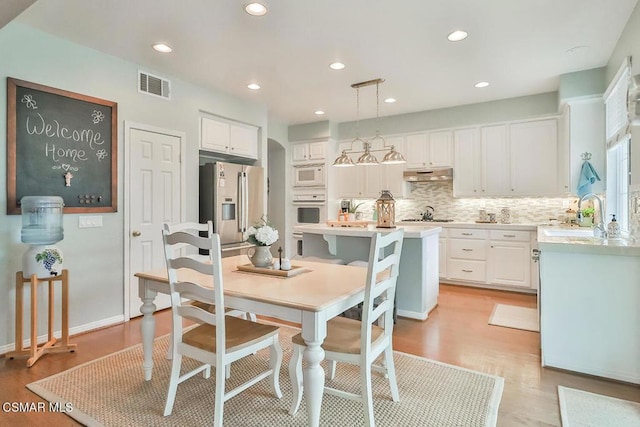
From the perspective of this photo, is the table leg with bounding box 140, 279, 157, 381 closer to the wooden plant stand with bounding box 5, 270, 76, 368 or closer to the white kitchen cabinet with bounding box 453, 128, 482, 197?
the wooden plant stand with bounding box 5, 270, 76, 368

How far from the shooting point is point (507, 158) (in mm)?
5020

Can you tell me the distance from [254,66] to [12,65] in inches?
79.4

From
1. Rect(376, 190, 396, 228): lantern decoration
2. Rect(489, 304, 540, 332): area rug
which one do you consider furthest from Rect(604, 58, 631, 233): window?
Rect(376, 190, 396, 228): lantern decoration

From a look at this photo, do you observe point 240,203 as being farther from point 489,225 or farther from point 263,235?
point 489,225

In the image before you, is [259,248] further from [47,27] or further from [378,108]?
[378,108]

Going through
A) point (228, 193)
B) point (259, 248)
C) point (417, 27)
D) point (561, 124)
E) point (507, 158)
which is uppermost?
point (417, 27)

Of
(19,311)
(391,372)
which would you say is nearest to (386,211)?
(391,372)

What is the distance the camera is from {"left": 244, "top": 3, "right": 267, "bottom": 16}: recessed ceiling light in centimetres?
256

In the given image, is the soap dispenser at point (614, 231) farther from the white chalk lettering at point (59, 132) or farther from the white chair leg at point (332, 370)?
the white chalk lettering at point (59, 132)

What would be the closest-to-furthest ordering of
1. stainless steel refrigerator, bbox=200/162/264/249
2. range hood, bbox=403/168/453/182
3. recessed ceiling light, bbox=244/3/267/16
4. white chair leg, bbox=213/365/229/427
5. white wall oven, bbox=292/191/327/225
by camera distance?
white chair leg, bbox=213/365/229/427 < recessed ceiling light, bbox=244/3/267/16 < stainless steel refrigerator, bbox=200/162/264/249 < range hood, bbox=403/168/453/182 < white wall oven, bbox=292/191/327/225

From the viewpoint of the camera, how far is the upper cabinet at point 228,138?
175 inches

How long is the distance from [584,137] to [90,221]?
207 inches

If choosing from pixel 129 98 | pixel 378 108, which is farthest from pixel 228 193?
pixel 378 108

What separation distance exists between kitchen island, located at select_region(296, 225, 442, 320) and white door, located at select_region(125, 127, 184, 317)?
154 cm
